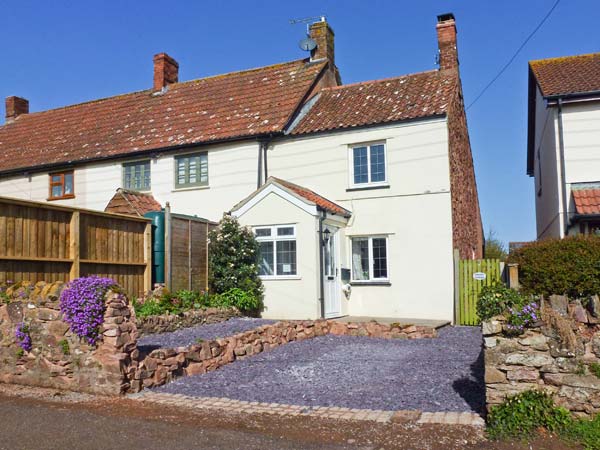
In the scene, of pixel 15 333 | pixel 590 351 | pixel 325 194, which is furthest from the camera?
pixel 325 194

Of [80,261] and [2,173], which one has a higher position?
[2,173]

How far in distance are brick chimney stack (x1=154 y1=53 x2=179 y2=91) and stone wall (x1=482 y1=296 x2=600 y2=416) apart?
21.2 metres

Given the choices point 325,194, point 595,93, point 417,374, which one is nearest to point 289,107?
point 325,194

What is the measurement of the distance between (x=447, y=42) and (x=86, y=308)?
50.6 feet

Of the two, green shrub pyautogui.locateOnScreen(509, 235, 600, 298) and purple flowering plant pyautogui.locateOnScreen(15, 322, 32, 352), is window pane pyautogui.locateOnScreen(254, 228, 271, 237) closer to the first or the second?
green shrub pyautogui.locateOnScreen(509, 235, 600, 298)

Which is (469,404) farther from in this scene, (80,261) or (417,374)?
(80,261)

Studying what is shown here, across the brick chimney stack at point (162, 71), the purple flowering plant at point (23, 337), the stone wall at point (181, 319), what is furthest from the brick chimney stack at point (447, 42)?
the purple flowering plant at point (23, 337)

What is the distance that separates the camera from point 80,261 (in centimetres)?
1257

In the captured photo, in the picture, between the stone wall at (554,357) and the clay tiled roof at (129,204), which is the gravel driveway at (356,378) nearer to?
the stone wall at (554,357)

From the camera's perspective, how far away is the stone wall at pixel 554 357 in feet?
20.3

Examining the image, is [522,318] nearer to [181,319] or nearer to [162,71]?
[181,319]

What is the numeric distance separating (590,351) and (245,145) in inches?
559

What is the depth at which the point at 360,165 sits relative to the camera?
17.9 meters

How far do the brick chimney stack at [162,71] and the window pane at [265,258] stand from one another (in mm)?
11245
